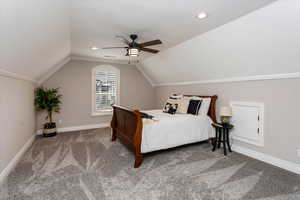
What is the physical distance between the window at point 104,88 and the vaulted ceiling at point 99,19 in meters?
2.36

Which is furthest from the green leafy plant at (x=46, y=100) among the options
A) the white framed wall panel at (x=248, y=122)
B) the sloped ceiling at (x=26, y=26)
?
the white framed wall panel at (x=248, y=122)

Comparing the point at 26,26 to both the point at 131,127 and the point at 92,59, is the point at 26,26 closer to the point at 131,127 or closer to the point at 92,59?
the point at 131,127

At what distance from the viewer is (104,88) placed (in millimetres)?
5605

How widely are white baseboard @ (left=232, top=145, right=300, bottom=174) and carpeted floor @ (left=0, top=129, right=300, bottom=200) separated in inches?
5.3

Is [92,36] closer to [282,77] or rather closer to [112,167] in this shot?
[112,167]

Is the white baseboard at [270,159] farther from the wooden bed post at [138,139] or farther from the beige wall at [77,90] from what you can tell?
the beige wall at [77,90]

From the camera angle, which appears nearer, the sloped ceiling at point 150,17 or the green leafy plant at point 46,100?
the sloped ceiling at point 150,17

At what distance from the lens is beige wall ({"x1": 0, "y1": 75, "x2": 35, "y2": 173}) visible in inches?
89.3

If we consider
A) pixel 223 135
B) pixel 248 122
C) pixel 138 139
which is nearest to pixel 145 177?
pixel 138 139

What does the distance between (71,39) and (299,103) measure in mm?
4602

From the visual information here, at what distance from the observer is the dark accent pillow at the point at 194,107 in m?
3.72

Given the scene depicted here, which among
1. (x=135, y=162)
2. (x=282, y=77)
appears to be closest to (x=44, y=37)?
(x=135, y=162)

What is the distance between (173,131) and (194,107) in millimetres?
1032

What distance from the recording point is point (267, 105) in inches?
111
